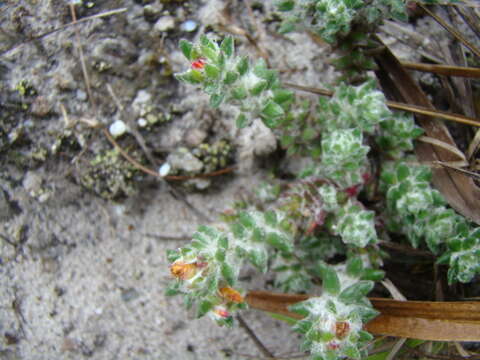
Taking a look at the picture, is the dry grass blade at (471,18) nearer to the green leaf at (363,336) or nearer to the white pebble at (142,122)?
the green leaf at (363,336)

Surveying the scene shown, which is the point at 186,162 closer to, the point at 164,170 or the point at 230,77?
the point at 164,170

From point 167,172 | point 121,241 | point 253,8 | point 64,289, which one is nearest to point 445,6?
point 253,8

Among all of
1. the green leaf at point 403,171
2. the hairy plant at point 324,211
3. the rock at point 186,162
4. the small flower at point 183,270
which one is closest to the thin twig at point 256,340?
the hairy plant at point 324,211

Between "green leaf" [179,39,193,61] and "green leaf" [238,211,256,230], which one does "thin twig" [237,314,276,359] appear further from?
"green leaf" [179,39,193,61]

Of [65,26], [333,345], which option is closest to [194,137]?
[65,26]

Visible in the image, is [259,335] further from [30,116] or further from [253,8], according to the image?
[253,8]
